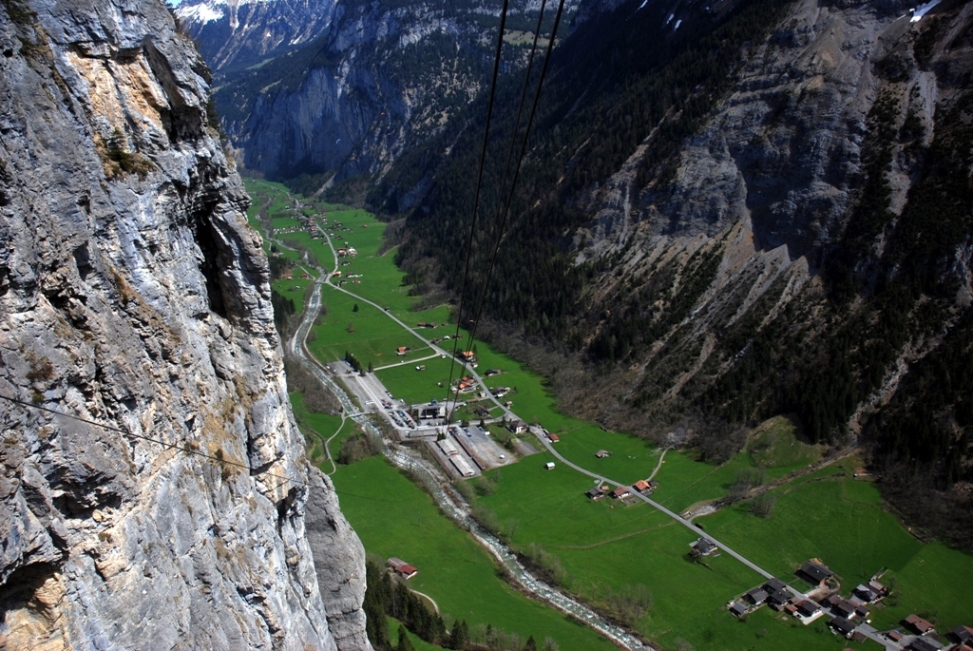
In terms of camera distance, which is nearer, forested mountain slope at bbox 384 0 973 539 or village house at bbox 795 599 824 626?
village house at bbox 795 599 824 626

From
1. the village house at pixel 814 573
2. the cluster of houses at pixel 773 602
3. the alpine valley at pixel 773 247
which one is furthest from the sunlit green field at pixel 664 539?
the alpine valley at pixel 773 247

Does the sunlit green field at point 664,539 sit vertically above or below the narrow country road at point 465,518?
above

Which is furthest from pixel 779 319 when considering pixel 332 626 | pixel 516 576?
pixel 332 626

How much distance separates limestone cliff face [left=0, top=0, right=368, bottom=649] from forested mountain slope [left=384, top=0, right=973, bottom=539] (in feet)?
158

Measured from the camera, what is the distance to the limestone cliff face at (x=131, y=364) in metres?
11.8

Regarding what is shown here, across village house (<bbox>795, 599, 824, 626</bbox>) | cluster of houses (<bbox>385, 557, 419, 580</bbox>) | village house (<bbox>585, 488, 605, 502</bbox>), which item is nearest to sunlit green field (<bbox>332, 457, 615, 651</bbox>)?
cluster of houses (<bbox>385, 557, 419, 580</bbox>)

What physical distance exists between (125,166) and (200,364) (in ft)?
14.8

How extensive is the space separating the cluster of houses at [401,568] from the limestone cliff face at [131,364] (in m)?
26.0

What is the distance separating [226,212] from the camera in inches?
744

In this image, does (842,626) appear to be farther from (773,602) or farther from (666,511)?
(666,511)

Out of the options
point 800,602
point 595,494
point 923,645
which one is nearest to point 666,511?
point 595,494

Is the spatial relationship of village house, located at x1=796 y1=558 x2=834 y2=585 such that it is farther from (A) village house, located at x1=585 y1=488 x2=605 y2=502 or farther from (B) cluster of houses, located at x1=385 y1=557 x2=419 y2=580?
(B) cluster of houses, located at x1=385 y1=557 x2=419 y2=580

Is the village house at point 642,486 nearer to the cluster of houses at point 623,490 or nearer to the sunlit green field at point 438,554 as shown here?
the cluster of houses at point 623,490

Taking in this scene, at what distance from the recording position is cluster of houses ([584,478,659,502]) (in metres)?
55.8
